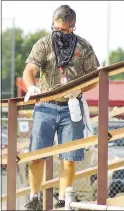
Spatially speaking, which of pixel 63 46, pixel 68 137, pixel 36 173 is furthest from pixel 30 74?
pixel 36 173

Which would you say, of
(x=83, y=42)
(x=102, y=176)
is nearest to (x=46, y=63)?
(x=83, y=42)

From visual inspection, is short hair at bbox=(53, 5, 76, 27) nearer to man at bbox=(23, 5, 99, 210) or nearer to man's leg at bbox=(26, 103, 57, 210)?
man at bbox=(23, 5, 99, 210)

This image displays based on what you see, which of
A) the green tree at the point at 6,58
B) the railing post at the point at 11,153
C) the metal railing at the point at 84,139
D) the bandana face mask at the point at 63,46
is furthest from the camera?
the green tree at the point at 6,58

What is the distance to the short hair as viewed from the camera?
18.2 ft

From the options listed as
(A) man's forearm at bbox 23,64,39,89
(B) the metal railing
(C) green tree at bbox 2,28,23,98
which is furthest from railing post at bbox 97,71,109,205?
(C) green tree at bbox 2,28,23,98

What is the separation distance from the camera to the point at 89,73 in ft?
17.3

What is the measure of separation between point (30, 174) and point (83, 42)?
1255mm

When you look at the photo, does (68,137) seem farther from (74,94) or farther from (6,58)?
(6,58)

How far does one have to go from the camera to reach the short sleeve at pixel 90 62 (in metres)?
5.64

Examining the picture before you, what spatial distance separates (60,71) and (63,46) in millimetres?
216

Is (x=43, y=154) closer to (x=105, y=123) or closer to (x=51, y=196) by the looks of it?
(x=105, y=123)

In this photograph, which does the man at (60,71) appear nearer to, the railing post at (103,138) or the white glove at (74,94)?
the white glove at (74,94)

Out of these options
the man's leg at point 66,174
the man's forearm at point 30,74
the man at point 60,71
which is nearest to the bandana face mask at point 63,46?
the man at point 60,71

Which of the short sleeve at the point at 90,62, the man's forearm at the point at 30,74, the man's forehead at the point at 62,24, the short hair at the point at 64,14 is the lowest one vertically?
the man's forearm at the point at 30,74
